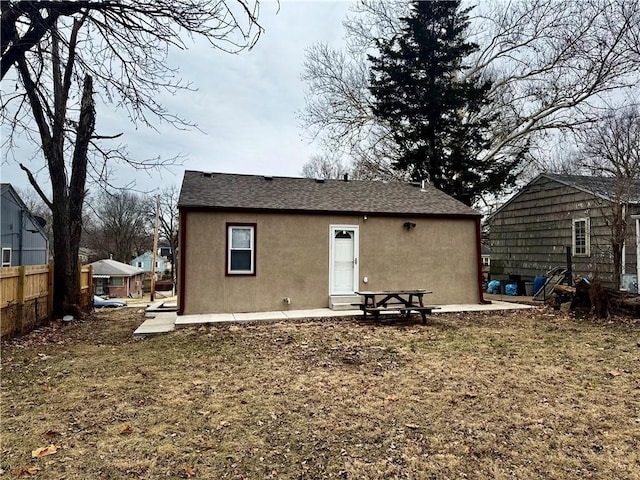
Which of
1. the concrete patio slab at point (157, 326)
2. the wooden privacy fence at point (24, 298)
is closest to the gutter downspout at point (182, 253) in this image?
the concrete patio slab at point (157, 326)

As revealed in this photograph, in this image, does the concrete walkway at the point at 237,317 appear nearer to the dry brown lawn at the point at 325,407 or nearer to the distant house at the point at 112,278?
the dry brown lawn at the point at 325,407

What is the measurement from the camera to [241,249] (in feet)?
32.4

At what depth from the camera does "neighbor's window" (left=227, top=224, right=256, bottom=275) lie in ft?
32.1

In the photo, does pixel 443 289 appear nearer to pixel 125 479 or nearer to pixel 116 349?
pixel 116 349

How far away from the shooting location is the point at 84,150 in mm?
11008

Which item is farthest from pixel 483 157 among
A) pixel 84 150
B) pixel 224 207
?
pixel 84 150

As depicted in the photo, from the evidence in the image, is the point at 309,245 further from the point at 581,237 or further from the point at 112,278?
the point at 112,278

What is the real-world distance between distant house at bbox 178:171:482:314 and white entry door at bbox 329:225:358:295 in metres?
0.03

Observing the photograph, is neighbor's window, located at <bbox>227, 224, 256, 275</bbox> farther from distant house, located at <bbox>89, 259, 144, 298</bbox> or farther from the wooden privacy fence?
distant house, located at <bbox>89, 259, 144, 298</bbox>

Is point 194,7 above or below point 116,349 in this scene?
above

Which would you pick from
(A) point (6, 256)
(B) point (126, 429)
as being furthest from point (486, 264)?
(B) point (126, 429)

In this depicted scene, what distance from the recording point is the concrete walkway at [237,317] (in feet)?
27.7

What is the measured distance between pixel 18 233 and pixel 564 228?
23462 mm

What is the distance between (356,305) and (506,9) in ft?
51.6
